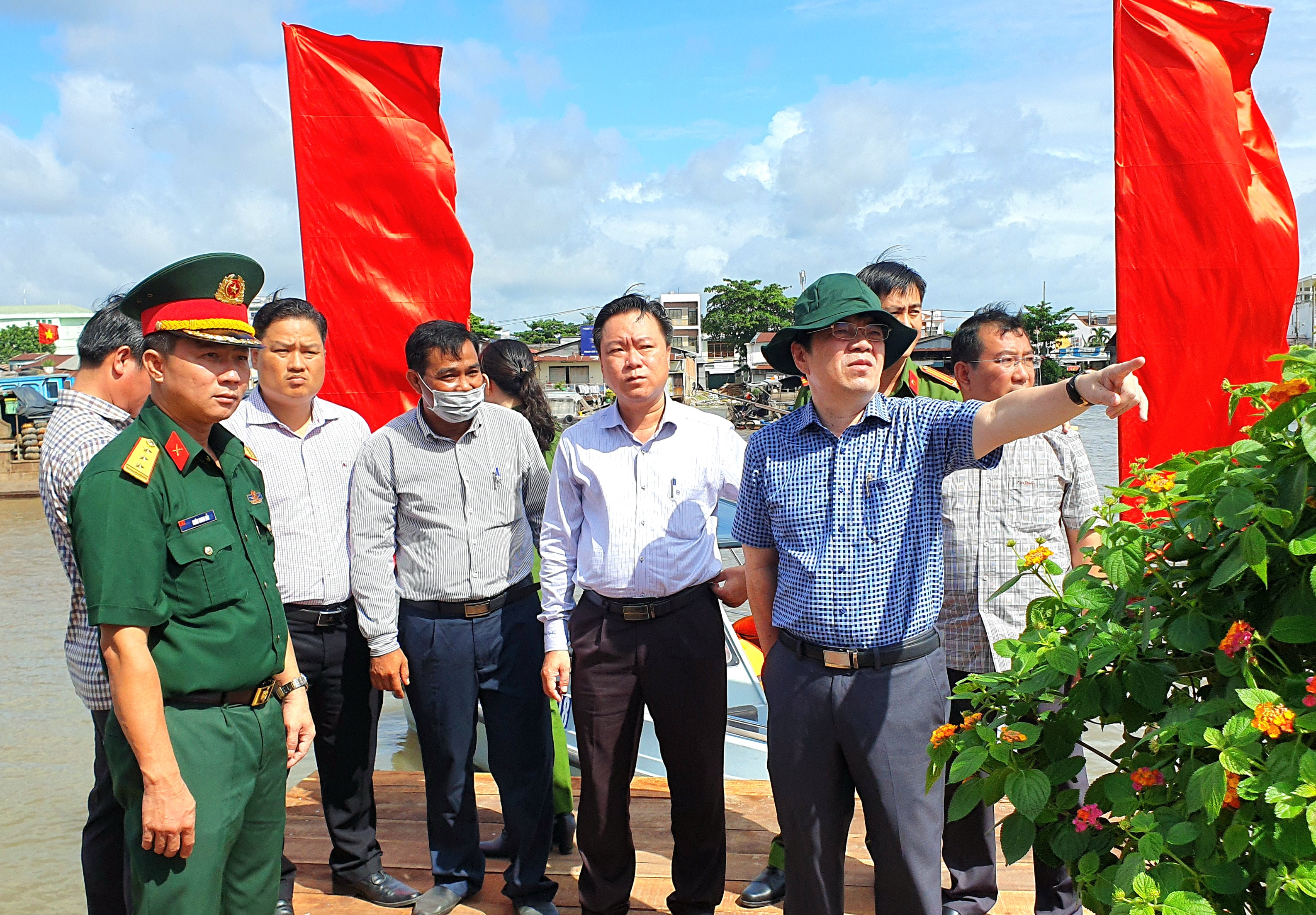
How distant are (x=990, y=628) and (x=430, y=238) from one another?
2715 millimetres

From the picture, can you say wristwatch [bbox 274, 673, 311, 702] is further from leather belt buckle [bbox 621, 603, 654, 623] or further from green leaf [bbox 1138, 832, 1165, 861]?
green leaf [bbox 1138, 832, 1165, 861]

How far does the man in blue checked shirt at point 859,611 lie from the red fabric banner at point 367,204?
215 cm

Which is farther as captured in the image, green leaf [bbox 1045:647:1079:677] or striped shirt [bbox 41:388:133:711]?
striped shirt [bbox 41:388:133:711]

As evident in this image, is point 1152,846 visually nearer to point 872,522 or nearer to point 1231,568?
point 1231,568

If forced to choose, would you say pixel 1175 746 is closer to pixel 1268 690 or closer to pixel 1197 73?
pixel 1268 690

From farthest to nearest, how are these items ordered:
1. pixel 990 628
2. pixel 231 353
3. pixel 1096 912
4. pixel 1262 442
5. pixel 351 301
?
pixel 351 301 → pixel 990 628 → pixel 231 353 → pixel 1096 912 → pixel 1262 442

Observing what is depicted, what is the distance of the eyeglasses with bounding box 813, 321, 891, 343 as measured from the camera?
89.7 inches

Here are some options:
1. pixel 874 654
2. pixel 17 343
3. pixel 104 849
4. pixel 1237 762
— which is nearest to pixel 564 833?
pixel 104 849

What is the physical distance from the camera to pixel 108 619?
1969 millimetres

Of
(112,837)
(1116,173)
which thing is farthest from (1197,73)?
(112,837)

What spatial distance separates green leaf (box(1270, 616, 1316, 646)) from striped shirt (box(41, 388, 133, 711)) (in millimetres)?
2354

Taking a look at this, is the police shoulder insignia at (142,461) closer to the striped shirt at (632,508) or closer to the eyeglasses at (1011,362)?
the striped shirt at (632,508)

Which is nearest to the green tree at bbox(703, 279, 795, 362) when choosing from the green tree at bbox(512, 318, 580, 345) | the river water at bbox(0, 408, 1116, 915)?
the green tree at bbox(512, 318, 580, 345)

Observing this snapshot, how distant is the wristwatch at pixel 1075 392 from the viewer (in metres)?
1.82
